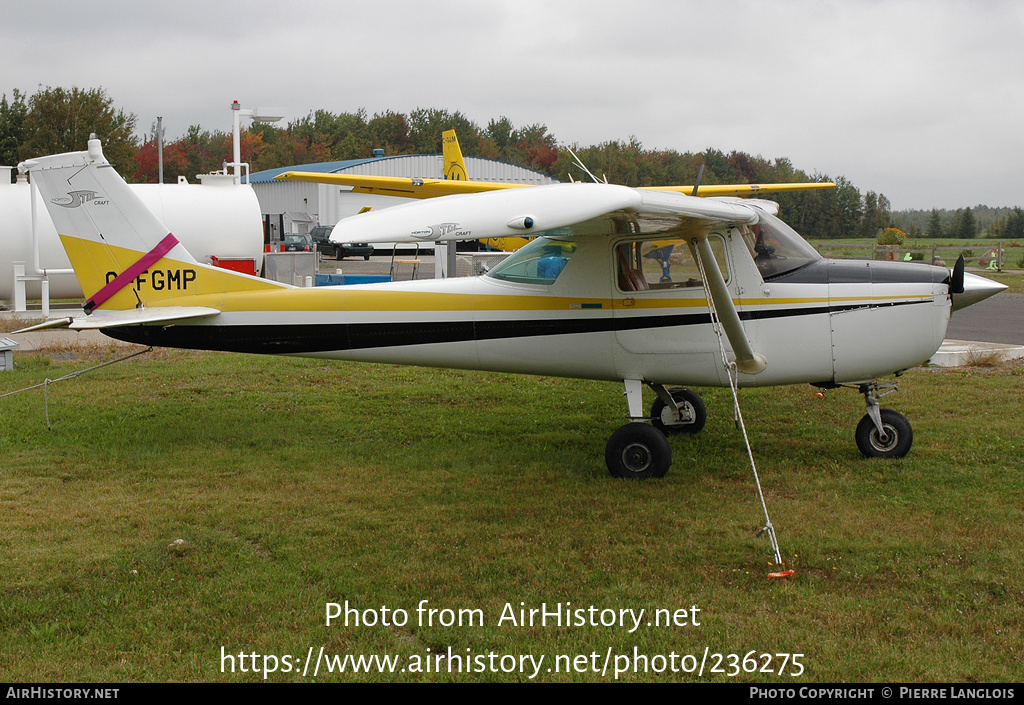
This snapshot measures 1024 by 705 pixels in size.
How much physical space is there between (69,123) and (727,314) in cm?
4997

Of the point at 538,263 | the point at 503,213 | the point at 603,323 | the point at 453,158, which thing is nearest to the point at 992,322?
the point at 603,323

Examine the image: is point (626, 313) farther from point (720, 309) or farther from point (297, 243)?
point (297, 243)

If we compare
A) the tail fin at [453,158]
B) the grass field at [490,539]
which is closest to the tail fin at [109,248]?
the grass field at [490,539]

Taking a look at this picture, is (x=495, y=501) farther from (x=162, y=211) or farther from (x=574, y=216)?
(x=162, y=211)

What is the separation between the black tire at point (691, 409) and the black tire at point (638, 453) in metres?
1.58

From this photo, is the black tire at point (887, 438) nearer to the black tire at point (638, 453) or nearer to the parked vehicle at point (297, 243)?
the black tire at point (638, 453)

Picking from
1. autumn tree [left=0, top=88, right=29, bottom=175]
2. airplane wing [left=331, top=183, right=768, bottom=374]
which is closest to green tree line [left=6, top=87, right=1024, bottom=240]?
autumn tree [left=0, top=88, right=29, bottom=175]

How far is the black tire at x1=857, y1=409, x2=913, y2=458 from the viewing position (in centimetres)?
736

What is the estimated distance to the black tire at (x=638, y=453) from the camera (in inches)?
270

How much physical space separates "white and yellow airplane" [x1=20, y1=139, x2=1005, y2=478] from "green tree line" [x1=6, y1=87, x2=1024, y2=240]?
57.6 ft

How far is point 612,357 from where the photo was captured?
24.0 feet

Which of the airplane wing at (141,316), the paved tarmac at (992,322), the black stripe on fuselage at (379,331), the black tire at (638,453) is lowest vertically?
the black tire at (638,453)

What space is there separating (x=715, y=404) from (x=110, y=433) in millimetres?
6554

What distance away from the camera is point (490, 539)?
18.4ft
